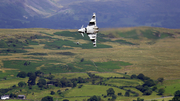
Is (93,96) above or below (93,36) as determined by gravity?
below

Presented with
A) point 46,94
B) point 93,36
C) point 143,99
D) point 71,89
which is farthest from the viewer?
→ point 71,89

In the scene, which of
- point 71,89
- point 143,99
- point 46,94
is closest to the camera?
point 143,99

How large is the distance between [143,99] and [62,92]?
63199 millimetres

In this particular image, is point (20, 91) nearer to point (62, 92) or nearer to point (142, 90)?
point (62, 92)

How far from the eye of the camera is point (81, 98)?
17812 centimetres

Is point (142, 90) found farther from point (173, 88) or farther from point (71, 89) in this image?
point (71, 89)

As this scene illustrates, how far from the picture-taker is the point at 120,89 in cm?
19538

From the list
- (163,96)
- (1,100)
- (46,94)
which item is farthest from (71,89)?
(163,96)

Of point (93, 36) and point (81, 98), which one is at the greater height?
point (93, 36)

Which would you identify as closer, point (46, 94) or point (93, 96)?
point (93, 96)

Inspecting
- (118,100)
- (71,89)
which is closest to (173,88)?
(118,100)

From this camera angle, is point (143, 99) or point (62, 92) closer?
point (143, 99)

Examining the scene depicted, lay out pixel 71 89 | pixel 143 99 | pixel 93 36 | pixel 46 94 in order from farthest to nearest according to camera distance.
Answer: pixel 71 89 → pixel 46 94 → pixel 143 99 → pixel 93 36

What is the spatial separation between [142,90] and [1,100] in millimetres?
107953
